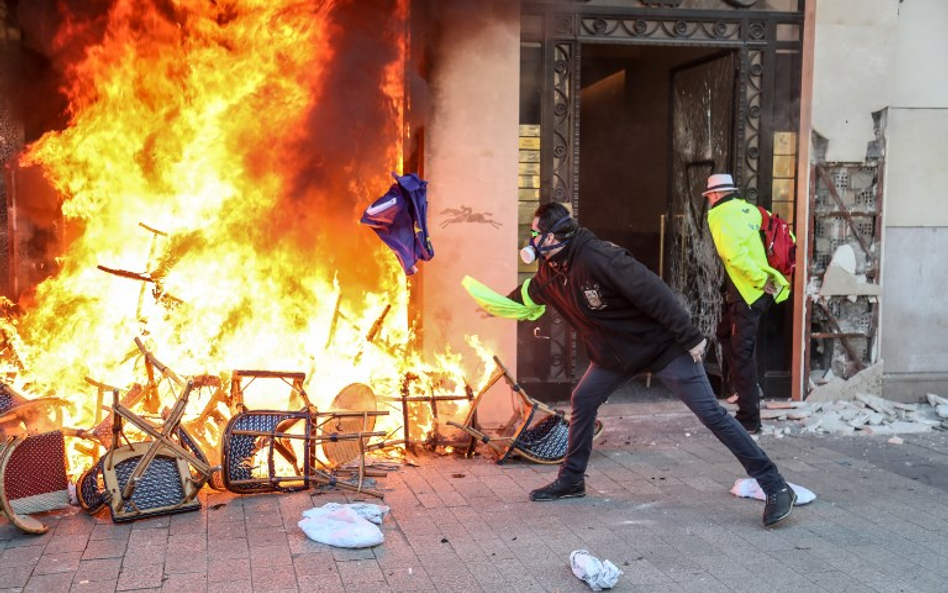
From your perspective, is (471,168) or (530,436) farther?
(471,168)

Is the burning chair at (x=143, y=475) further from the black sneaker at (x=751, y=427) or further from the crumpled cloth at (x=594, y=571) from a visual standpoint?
the black sneaker at (x=751, y=427)

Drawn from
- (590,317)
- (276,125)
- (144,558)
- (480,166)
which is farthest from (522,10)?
(144,558)

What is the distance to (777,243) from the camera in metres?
8.23

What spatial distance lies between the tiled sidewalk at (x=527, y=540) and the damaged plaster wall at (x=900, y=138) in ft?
8.83

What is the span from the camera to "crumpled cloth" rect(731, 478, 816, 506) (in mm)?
6239

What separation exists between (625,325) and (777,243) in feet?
9.81

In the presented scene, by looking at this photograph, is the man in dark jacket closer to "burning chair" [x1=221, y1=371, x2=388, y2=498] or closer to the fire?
"burning chair" [x1=221, y1=371, x2=388, y2=498]

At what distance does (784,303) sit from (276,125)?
5.09m

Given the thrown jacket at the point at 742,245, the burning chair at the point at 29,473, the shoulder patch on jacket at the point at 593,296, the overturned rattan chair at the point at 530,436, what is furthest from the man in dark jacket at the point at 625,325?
the burning chair at the point at 29,473

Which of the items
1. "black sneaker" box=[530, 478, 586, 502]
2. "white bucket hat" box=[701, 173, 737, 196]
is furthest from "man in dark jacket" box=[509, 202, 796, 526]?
"white bucket hat" box=[701, 173, 737, 196]

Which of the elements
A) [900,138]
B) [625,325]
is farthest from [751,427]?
[900,138]

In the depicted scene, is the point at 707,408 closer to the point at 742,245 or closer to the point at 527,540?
the point at 527,540

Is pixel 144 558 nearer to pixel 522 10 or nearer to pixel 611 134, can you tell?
pixel 522 10

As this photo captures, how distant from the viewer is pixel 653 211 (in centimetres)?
1264
